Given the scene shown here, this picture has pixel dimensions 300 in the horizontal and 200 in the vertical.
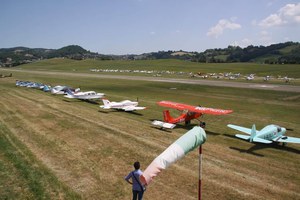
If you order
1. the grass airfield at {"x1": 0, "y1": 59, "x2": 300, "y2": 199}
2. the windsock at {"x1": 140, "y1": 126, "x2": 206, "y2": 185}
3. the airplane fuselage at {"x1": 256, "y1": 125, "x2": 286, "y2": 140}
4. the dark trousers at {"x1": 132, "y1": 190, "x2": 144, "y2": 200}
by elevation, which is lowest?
the grass airfield at {"x1": 0, "y1": 59, "x2": 300, "y2": 199}

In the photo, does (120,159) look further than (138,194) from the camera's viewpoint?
Yes

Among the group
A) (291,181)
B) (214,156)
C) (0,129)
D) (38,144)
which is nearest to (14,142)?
(38,144)

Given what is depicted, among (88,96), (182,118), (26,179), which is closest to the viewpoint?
(26,179)

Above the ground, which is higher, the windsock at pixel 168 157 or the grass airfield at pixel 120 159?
the windsock at pixel 168 157

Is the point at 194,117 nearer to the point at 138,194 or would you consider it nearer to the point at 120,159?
the point at 120,159

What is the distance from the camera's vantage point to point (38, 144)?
19016 mm

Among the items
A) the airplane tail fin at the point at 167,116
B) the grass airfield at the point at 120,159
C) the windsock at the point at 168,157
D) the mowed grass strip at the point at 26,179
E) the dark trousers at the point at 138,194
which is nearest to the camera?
the windsock at the point at 168,157

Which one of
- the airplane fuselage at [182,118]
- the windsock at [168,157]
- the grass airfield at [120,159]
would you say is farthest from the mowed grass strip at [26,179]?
the airplane fuselage at [182,118]

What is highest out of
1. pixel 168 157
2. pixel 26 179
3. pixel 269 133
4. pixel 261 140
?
pixel 168 157

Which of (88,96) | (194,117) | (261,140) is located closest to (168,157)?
(261,140)

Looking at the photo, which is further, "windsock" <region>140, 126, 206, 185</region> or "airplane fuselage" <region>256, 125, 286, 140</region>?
"airplane fuselage" <region>256, 125, 286, 140</region>

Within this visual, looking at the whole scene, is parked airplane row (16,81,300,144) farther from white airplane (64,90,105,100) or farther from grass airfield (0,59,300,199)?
grass airfield (0,59,300,199)

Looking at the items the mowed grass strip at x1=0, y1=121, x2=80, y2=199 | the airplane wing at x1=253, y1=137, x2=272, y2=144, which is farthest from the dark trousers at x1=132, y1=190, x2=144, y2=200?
the airplane wing at x1=253, y1=137, x2=272, y2=144

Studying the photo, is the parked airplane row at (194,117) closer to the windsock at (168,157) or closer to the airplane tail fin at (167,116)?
the airplane tail fin at (167,116)
